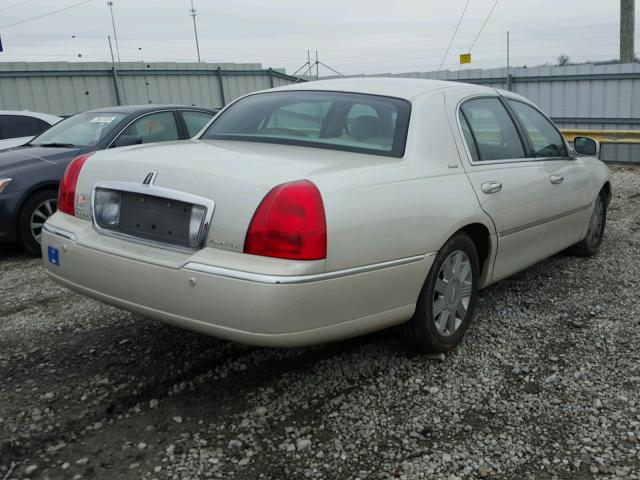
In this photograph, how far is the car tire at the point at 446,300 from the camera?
3.30 metres

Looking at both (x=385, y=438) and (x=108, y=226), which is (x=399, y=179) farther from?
(x=108, y=226)

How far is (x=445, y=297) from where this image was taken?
3471 mm

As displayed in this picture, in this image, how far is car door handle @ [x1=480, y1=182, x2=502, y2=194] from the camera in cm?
364

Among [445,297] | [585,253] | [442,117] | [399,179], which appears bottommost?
[585,253]

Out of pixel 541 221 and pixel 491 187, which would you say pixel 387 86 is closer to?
pixel 491 187

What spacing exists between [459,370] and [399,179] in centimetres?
112

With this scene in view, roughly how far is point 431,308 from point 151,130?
4.58 m

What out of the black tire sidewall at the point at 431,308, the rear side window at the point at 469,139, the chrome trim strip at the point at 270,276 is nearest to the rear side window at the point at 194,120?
the rear side window at the point at 469,139

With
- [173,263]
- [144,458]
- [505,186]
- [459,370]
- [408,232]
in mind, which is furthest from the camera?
[505,186]

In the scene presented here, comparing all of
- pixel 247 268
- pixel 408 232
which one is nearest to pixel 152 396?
pixel 247 268

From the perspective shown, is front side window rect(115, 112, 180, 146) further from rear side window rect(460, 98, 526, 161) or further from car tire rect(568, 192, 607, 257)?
car tire rect(568, 192, 607, 257)

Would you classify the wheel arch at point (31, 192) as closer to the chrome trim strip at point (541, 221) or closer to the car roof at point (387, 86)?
the car roof at point (387, 86)

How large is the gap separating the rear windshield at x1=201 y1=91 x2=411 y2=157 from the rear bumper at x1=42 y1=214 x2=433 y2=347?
0.74m

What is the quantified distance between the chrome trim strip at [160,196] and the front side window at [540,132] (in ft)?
8.75
